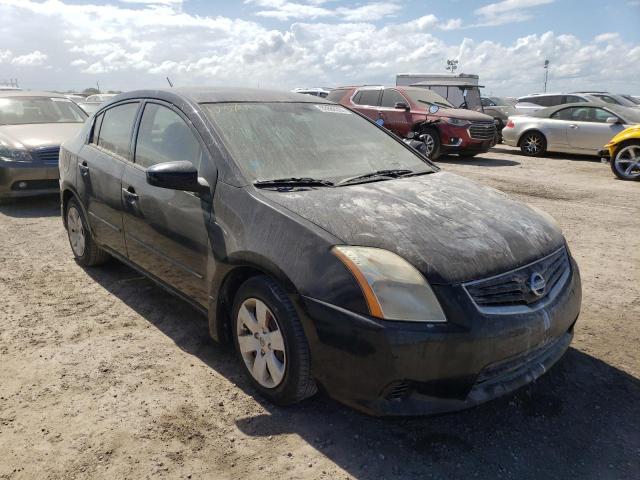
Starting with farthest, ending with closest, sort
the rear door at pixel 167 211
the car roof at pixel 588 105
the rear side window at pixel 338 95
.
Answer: the rear side window at pixel 338 95
the car roof at pixel 588 105
the rear door at pixel 167 211

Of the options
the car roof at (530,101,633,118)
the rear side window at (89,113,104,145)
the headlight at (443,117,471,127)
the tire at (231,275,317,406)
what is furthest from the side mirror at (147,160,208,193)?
the car roof at (530,101,633,118)

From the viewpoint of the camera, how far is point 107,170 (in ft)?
13.0

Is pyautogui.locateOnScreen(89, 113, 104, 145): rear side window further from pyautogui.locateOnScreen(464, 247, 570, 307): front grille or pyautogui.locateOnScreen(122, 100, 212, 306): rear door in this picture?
pyautogui.locateOnScreen(464, 247, 570, 307): front grille

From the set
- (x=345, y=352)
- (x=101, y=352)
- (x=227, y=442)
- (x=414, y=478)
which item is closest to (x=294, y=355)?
(x=345, y=352)

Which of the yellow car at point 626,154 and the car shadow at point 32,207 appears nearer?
the car shadow at point 32,207

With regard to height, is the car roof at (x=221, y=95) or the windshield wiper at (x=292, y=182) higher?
the car roof at (x=221, y=95)

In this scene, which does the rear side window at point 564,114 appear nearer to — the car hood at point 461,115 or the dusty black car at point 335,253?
the car hood at point 461,115

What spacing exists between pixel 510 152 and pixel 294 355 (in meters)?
14.2

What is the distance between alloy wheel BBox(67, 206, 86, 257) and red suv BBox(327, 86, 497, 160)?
8112 mm

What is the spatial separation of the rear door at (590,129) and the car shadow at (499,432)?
1084cm

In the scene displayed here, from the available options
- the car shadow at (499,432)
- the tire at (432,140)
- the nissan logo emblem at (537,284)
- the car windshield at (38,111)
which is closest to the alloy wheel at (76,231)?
the car shadow at (499,432)

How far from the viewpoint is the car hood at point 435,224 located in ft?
7.88

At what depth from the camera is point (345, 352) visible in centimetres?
231

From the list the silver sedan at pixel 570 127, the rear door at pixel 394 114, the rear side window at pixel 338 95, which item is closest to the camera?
the silver sedan at pixel 570 127
